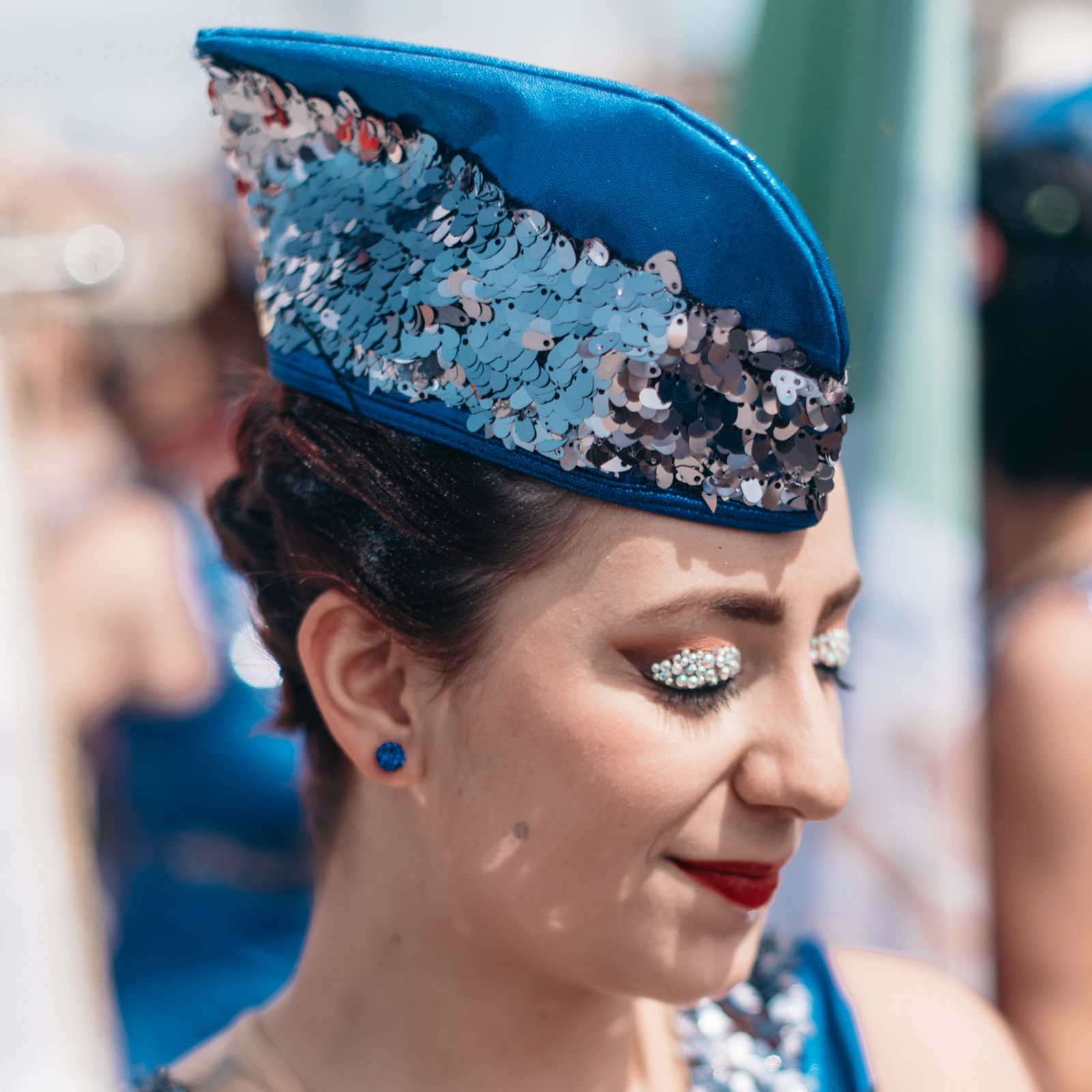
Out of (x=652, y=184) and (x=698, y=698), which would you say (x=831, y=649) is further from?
(x=652, y=184)

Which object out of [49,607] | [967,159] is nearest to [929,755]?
[967,159]

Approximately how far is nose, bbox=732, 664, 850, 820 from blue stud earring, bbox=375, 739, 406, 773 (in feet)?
1.00

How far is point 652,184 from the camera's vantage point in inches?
39.1

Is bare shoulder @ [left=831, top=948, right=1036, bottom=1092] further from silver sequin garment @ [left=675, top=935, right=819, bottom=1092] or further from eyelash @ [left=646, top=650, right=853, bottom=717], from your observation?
eyelash @ [left=646, top=650, right=853, bottom=717]

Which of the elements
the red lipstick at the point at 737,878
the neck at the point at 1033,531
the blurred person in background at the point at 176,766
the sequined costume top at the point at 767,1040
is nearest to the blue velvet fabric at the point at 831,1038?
the sequined costume top at the point at 767,1040

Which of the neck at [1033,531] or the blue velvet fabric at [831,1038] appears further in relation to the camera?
the neck at [1033,531]

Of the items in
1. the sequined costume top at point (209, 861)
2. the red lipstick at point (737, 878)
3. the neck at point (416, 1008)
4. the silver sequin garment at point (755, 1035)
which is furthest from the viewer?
the sequined costume top at point (209, 861)

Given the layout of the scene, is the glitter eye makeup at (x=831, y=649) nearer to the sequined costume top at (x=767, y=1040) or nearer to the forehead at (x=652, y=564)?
the forehead at (x=652, y=564)

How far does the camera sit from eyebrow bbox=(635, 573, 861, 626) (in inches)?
40.6

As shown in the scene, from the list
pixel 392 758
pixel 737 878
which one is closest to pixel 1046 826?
pixel 737 878

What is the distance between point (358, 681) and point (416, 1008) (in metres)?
0.34

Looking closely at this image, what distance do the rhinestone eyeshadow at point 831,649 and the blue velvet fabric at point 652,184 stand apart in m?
0.25

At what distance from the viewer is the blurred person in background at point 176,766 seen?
2674mm

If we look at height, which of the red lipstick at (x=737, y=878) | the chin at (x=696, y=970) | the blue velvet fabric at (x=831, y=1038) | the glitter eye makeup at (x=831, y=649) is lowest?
the blue velvet fabric at (x=831, y=1038)
